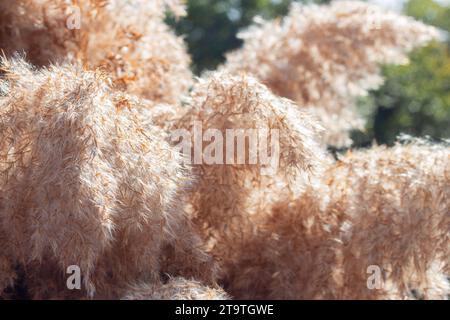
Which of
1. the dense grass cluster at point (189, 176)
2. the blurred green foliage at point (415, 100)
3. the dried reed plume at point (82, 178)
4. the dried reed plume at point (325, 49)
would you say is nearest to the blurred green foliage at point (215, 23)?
the blurred green foliage at point (415, 100)

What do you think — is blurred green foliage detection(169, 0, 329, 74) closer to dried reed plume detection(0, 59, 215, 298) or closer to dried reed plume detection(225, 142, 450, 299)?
dried reed plume detection(225, 142, 450, 299)

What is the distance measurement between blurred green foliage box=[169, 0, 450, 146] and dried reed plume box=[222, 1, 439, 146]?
11.7ft

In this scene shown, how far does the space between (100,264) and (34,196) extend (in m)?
0.45

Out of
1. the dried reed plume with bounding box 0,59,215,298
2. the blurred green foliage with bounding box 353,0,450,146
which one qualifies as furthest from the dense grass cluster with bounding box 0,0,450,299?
the blurred green foliage with bounding box 353,0,450,146

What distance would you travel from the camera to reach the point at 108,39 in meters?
3.05

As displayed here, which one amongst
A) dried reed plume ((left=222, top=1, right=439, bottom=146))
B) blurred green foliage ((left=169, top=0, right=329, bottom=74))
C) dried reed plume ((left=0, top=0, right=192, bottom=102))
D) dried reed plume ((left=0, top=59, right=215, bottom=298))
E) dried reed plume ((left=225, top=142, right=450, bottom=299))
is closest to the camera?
dried reed plume ((left=0, top=59, right=215, bottom=298))

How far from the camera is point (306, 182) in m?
2.74

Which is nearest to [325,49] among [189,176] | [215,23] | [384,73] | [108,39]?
[108,39]

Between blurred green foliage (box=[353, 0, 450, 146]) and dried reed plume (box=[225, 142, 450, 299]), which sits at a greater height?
blurred green foliage (box=[353, 0, 450, 146])

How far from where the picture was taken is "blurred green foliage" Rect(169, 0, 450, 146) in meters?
7.26

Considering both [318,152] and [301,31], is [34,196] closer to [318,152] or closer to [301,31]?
[318,152]

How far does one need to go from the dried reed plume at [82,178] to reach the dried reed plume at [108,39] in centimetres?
48
